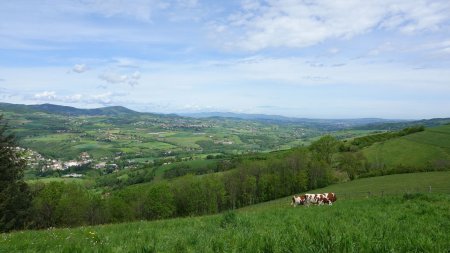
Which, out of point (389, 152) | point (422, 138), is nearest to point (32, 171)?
point (389, 152)

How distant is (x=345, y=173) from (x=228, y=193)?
36525 millimetres

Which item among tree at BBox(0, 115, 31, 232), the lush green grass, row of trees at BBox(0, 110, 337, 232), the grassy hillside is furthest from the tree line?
the lush green grass

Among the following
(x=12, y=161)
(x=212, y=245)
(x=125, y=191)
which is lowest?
(x=125, y=191)

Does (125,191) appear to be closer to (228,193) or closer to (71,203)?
(71,203)

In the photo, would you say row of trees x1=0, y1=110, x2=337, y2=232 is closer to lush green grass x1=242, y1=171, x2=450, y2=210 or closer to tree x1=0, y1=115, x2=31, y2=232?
tree x1=0, y1=115, x2=31, y2=232

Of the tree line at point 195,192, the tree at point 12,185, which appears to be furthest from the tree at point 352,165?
the tree at point 12,185

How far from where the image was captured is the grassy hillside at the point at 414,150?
315 ft

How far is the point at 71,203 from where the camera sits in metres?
62.9

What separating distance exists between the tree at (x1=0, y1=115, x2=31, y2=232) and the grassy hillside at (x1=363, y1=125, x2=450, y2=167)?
88162 mm

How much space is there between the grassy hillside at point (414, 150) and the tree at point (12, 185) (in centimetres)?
8816

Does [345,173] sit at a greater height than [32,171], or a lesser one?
greater

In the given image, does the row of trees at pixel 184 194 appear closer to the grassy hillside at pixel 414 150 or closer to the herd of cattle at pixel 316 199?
the grassy hillside at pixel 414 150

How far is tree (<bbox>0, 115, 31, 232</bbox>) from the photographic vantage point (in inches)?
1320

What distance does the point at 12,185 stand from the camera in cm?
3453
